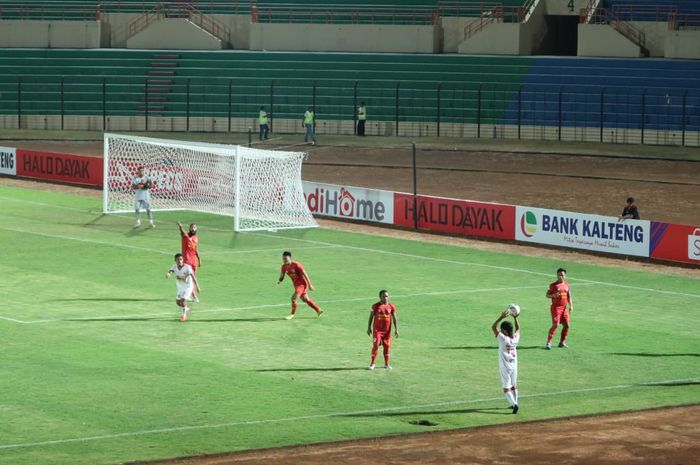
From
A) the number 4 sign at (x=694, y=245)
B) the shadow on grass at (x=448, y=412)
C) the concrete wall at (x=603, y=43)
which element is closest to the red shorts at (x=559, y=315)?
the shadow on grass at (x=448, y=412)

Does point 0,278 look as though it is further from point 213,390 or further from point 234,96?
point 234,96

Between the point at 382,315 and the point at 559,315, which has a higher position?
the point at 382,315

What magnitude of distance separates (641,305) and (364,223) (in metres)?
17.3

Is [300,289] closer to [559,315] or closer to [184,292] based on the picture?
[184,292]

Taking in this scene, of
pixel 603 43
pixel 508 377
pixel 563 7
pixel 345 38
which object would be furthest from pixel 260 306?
pixel 563 7

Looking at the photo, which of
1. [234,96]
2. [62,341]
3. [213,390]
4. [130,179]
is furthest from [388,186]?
[213,390]

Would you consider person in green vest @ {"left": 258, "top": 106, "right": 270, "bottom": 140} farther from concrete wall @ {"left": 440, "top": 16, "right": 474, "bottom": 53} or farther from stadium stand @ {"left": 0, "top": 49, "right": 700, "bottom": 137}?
concrete wall @ {"left": 440, "top": 16, "right": 474, "bottom": 53}

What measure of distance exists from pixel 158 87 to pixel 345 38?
35.2 ft

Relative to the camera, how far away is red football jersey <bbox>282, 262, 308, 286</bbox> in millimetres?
30344

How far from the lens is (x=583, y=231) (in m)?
42.0

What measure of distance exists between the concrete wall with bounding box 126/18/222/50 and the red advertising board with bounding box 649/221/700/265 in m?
41.1

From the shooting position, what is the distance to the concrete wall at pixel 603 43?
226ft

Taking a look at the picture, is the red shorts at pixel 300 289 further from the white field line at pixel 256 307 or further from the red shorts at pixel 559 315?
the red shorts at pixel 559 315

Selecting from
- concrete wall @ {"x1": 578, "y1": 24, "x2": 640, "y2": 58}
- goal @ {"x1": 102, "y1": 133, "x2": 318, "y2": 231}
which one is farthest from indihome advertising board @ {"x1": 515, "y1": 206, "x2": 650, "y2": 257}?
concrete wall @ {"x1": 578, "y1": 24, "x2": 640, "y2": 58}
